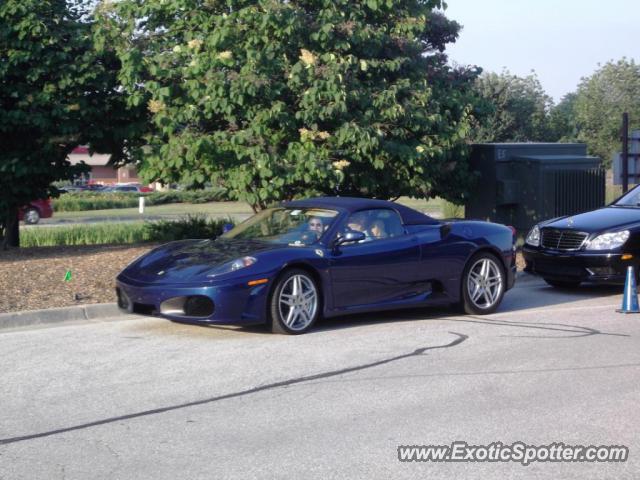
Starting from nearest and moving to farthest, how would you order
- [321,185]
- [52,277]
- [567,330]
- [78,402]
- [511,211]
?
[78,402] → [567,330] → [52,277] → [321,185] → [511,211]

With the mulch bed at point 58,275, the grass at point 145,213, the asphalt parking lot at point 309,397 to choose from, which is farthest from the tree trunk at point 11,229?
the grass at point 145,213

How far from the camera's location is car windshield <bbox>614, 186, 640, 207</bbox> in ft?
44.5

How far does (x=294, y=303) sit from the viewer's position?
9.12 meters

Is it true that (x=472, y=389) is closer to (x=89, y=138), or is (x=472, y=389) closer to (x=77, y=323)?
(x=77, y=323)

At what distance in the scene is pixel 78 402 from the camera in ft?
21.8

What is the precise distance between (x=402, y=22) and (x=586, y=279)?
4.87m

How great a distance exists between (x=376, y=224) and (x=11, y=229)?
744 centimetres

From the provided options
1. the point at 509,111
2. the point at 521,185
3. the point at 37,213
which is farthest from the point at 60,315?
the point at 509,111

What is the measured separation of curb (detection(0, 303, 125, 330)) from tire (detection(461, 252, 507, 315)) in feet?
12.4

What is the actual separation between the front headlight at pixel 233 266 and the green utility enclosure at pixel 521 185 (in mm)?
8921

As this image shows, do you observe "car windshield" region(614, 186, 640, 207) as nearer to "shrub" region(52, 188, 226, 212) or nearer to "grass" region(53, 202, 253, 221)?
"grass" region(53, 202, 253, 221)

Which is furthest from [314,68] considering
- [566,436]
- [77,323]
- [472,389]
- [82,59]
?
[566,436]

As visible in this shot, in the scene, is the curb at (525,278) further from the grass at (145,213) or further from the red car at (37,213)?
the red car at (37,213)

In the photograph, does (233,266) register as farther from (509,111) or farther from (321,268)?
(509,111)
